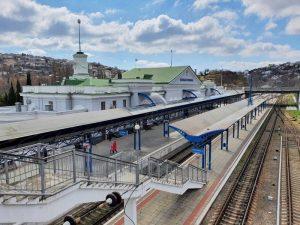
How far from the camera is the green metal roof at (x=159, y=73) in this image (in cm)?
5228

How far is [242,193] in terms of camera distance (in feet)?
59.7

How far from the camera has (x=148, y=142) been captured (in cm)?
3155

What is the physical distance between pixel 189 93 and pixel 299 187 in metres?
37.6

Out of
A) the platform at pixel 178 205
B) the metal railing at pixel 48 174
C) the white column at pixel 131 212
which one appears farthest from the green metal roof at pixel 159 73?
the white column at pixel 131 212

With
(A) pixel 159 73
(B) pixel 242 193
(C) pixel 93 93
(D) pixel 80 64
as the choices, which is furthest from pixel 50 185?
(A) pixel 159 73

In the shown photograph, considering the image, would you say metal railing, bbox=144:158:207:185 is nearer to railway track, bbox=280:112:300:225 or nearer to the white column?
the white column

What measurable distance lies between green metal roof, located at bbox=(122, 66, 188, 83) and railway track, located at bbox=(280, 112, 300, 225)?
2358cm

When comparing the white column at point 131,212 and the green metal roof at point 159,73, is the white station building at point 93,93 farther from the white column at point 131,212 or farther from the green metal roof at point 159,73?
the white column at point 131,212

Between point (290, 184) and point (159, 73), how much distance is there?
38.5 meters

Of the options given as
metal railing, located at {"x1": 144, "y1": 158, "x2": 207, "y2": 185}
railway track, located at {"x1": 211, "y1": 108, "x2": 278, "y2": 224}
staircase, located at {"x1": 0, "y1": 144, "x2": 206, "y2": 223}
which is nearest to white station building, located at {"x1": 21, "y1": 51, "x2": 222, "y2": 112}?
railway track, located at {"x1": 211, "y1": 108, "x2": 278, "y2": 224}

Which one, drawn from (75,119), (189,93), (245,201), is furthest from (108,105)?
(189,93)

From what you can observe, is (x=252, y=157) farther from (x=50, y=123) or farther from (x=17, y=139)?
(x=17, y=139)

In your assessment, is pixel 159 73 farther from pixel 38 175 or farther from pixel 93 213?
pixel 38 175

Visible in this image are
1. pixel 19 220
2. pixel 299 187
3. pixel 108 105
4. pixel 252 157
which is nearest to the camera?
pixel 19 220
